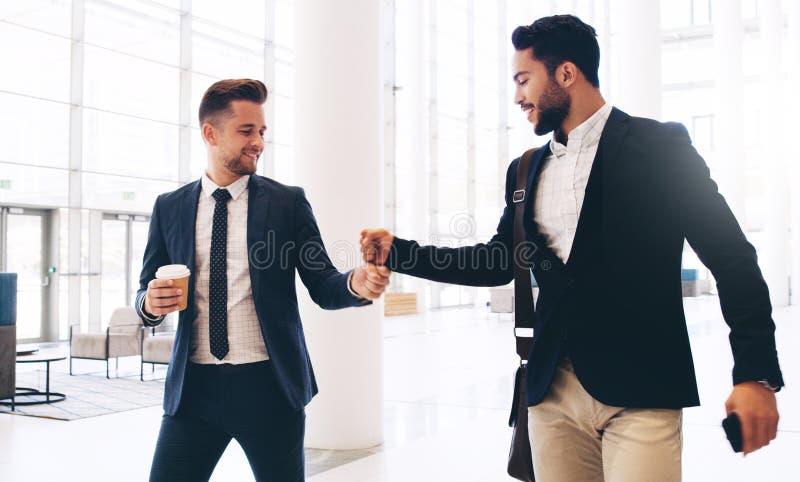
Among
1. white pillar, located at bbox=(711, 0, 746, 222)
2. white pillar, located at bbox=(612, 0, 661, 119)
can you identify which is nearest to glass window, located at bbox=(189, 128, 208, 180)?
white pillar, located at bbox=(612, 0, 661, 119)

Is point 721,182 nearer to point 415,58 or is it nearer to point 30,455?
point 415,58

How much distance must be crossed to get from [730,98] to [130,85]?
16.2m

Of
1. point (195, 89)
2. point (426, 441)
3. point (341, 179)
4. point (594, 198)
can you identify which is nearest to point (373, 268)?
point (594, 198)

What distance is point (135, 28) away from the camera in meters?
13.6

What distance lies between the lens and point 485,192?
24.4 meters

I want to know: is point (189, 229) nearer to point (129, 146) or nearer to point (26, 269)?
point (129, 146)

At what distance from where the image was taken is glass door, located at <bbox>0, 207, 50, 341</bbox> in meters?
13.1

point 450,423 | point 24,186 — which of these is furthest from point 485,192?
point 450,423

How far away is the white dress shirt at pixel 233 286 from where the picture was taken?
2.09m

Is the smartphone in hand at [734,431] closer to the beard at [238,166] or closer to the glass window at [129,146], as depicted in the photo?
the beard at [238,166]

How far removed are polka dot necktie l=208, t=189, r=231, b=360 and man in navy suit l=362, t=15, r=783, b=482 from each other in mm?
892

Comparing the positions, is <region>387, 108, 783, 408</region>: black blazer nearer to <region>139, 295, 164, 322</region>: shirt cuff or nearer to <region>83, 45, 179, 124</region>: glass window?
<region>139, 295, 164, 322</region>: shirt cuff

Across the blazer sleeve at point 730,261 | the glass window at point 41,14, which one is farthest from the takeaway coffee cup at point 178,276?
the glass window at point 41,14

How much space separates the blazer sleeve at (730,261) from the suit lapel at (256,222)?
3.90 feet
